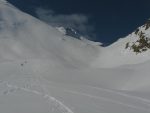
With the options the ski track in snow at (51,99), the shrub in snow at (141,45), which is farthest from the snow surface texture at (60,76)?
the shrub in snow at (141,45)

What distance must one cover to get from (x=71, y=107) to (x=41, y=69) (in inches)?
828

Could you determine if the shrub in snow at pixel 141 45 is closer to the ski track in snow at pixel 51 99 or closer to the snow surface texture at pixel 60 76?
the snow surface texture at pixel 60 76

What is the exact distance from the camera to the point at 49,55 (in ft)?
199

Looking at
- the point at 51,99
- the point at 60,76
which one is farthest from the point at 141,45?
the point at 51,99

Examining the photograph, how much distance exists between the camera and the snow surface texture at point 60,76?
15531mm

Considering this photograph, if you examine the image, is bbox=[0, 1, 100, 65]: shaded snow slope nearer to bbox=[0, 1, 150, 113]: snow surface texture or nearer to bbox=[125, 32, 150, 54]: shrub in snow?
bbox=[0, 1, 150, 113]: snow surface texture

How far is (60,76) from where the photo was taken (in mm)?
30781

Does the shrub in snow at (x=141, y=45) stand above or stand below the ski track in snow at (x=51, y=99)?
above

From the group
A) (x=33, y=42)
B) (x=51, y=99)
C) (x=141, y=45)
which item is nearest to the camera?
(x=51, y=99)

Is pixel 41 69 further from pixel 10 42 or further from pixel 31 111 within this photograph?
pixel 10 42

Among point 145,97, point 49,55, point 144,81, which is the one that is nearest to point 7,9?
point 49,55

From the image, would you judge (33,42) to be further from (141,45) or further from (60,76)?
(60,76)

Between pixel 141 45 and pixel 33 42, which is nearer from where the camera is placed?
pixel 141 45

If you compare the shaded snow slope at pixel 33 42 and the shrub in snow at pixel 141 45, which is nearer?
the shaded snow slope at pixel 33 42
